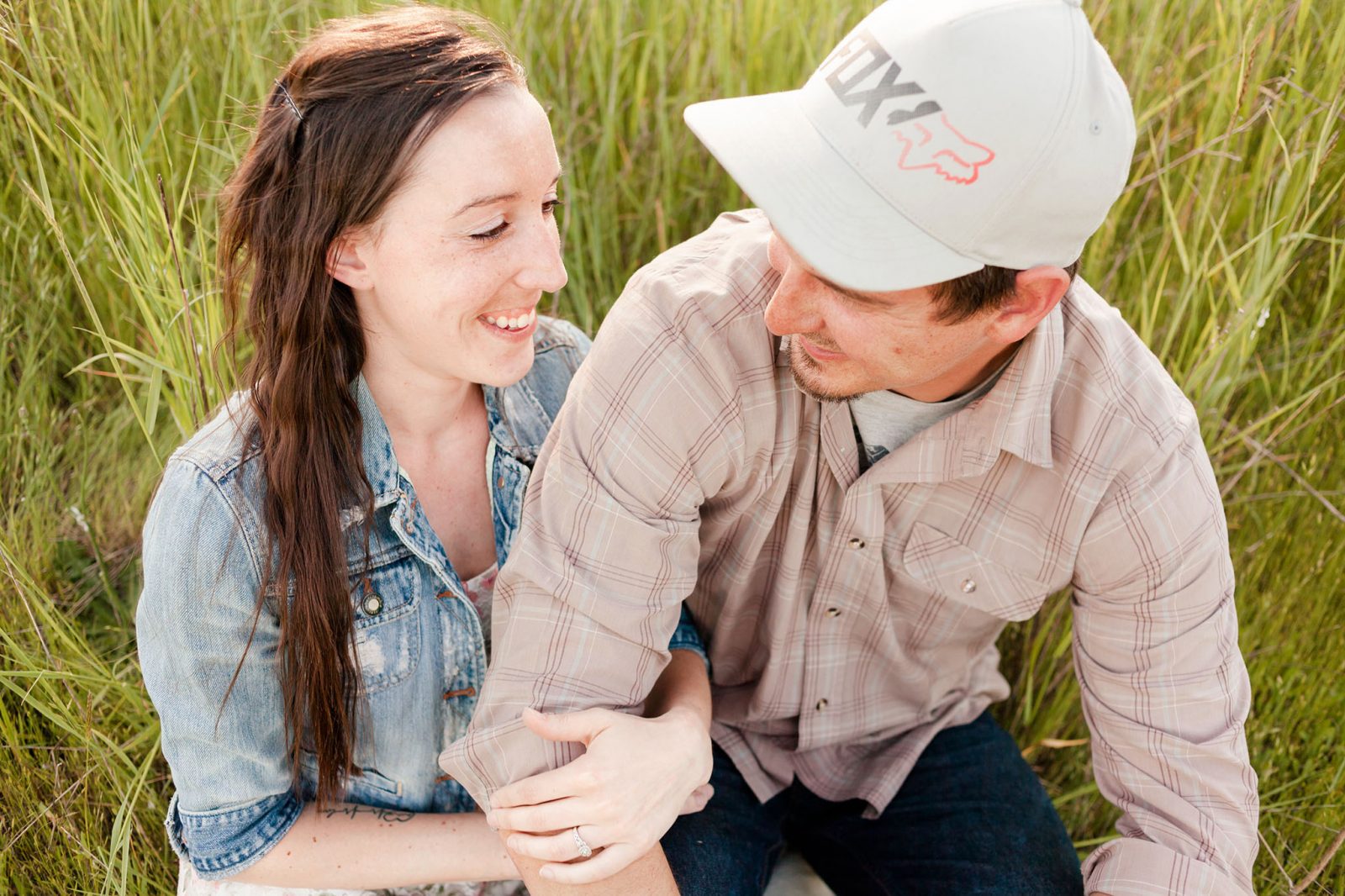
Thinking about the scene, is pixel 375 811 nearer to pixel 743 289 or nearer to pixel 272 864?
pixel 272 864

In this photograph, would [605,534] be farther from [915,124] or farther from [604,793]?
[915,124]

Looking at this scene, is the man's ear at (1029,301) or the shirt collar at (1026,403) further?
the shirt collar at (1026,403)

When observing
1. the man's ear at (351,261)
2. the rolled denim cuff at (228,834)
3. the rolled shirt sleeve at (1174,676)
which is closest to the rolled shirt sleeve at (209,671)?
the rolled denim cuff at (228,834)

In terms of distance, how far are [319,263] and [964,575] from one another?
43.6 inches

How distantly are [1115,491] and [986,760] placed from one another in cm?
64

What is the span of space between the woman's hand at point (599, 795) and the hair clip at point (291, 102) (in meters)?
0.89

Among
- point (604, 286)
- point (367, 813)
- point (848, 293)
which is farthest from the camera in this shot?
point (604, 286)

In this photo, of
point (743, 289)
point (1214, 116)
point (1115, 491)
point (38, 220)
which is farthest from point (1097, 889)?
point (38, 220)

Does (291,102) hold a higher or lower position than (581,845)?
higher

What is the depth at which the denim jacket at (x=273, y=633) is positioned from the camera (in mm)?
1598

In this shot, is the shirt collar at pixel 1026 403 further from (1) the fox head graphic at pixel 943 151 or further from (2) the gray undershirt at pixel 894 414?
(1) the fox head graphic at pixel 943 151

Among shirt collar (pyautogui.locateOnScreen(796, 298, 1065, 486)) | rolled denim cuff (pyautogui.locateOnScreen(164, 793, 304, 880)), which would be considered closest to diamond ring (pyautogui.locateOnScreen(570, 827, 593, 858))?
rolled denim cuff (pyautogui.locateOnScreen(164, 793, 304, 880))

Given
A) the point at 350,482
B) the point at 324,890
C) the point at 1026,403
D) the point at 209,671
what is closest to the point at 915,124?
the point at 1026,403

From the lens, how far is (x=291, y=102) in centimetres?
166
